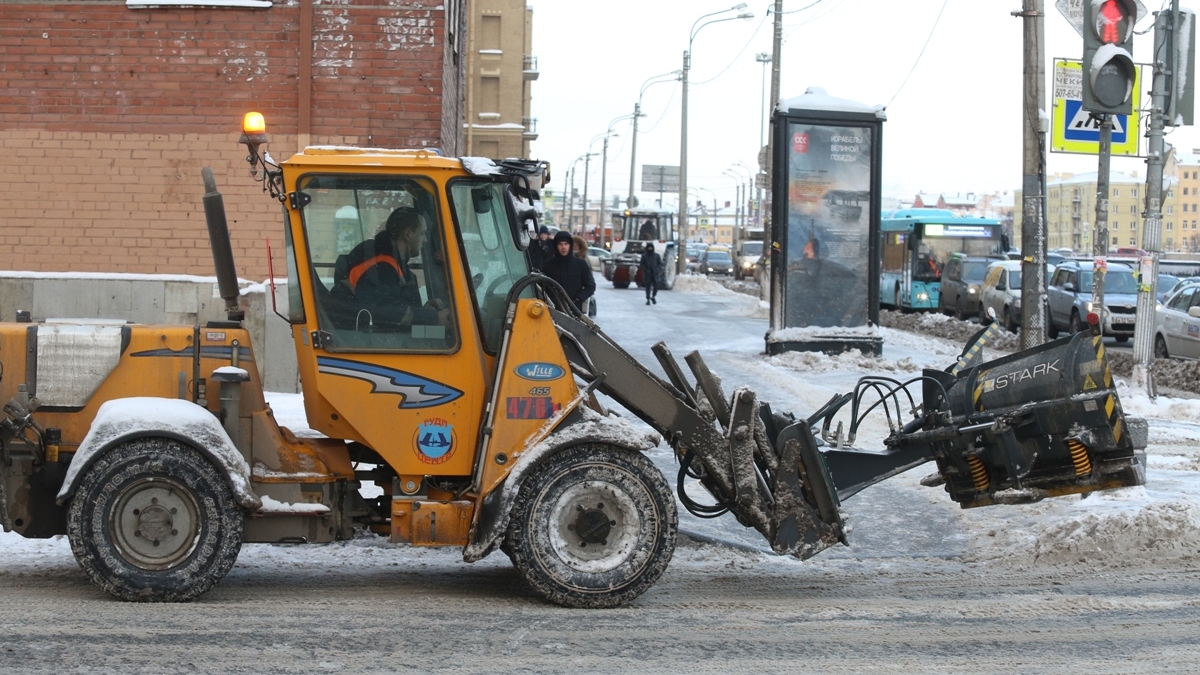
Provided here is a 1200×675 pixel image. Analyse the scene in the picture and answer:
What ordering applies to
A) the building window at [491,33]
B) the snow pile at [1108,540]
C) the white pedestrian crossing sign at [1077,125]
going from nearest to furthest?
the snow pile at [1108,540]
the white pedestrian crossing sign at [1077,125]
the building window at [491,33]

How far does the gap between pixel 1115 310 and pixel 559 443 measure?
20.7 m

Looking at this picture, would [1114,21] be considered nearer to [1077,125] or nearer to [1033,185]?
[1033,185]

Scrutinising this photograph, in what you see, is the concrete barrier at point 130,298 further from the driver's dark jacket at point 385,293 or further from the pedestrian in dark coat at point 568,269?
the driver's dark jacket at point 385,293

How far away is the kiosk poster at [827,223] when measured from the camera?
17.6 m

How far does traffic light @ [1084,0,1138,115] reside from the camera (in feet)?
37.3

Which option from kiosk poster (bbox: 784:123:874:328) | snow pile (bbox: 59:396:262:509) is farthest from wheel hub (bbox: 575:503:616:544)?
kiosk poster (bbox: 784:123:874:328)

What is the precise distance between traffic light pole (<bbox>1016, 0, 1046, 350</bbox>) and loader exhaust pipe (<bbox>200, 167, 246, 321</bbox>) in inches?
382

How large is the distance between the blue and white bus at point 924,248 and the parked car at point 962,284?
690 mm

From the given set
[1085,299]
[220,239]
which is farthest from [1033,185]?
[1085,299]

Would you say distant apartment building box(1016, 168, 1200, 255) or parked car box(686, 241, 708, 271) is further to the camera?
distant apartment building box(1016, 168, 1200, 255)

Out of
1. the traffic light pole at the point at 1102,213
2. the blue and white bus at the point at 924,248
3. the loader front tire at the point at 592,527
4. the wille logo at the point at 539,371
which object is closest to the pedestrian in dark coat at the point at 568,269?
the traffic light pole at the point at 1102,213

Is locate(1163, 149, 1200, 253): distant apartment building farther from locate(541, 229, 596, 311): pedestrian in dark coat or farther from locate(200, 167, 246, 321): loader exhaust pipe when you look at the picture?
locate(200, 167, 246, 321): loader exhaust pipe

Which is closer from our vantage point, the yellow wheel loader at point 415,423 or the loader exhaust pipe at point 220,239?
the loader exhaust pipe at point 220,239

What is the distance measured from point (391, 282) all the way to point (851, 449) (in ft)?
8.17
